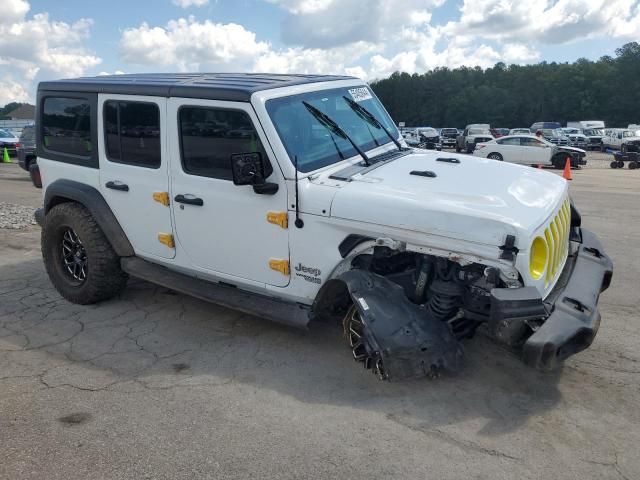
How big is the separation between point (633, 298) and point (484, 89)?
99890 mm

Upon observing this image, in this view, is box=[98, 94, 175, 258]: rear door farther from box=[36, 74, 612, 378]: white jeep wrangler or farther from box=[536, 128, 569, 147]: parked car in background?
box=[536, 128, 569, 147]: parked car in background

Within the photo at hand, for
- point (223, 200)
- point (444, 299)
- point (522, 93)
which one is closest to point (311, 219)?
point (223, 200)

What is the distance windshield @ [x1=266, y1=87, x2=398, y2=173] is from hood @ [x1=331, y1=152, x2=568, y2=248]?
346mm

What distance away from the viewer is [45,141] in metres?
5.41

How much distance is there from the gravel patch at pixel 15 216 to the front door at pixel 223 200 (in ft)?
18.3

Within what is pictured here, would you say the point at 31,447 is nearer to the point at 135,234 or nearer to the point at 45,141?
the point at 135,234

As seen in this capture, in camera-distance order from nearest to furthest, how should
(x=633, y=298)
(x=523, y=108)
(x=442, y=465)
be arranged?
(x=442, y=465) < (x=633, y=298) < (x=523, y=108)

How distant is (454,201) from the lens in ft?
11.2

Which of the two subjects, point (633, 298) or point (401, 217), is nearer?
point (401, 217)

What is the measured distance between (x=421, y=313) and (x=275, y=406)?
3.58ft

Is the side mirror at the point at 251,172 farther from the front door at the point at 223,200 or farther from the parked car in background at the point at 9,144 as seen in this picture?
the parked car in background at the point at 9,144

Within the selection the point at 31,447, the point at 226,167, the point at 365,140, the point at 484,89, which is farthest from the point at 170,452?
the point at 484,89

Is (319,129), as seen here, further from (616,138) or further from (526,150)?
(616,138)

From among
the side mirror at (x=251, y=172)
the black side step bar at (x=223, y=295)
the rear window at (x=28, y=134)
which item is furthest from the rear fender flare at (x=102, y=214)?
the rear window at (x=28, y=134)
